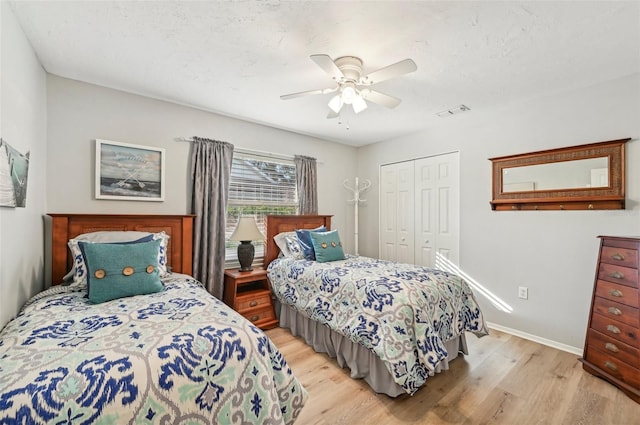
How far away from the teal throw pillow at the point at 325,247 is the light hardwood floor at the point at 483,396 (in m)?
0.97

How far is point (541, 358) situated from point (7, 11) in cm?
449

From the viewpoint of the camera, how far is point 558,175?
2660 mm

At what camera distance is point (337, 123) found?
3.56m

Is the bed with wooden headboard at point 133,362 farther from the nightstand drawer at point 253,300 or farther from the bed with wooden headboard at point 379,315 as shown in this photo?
the nightstand drawer at point 253,300

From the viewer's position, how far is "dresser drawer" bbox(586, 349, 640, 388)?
1922 mm

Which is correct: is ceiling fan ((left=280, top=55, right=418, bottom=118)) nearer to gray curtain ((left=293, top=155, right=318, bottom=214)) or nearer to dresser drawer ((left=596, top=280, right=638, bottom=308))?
gray curtain ((left=293, top=155, right=318, bottom=214))

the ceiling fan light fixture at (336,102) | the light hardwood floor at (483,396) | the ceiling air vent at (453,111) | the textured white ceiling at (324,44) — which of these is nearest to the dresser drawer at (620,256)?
the light hardwood floor at (483,396)

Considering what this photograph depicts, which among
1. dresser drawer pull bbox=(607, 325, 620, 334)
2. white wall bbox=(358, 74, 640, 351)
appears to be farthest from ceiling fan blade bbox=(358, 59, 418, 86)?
dresser drawer pull bbox=(607, 325, 620, 334)

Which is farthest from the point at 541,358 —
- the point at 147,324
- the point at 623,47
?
the point at 147,324

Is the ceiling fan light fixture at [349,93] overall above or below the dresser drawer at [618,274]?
above

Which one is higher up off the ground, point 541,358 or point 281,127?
point 281,127

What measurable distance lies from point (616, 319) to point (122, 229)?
4114mm

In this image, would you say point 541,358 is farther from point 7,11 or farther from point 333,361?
point 7,11

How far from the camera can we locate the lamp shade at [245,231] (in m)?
3.03
